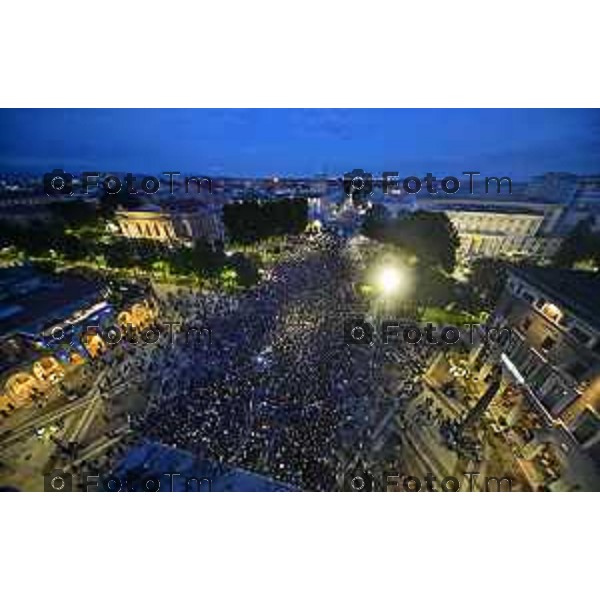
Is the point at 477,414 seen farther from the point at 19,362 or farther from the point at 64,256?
the point at 64,256

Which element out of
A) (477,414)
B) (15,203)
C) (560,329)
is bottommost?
(15,203)

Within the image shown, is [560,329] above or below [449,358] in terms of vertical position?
above

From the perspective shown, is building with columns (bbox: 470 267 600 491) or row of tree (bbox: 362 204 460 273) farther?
row of tree (bbox: 362 204 460 273)

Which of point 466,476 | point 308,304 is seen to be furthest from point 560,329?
point 308,304

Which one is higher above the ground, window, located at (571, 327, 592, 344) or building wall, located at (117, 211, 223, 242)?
window, located at (571, 327, 592, 344)
